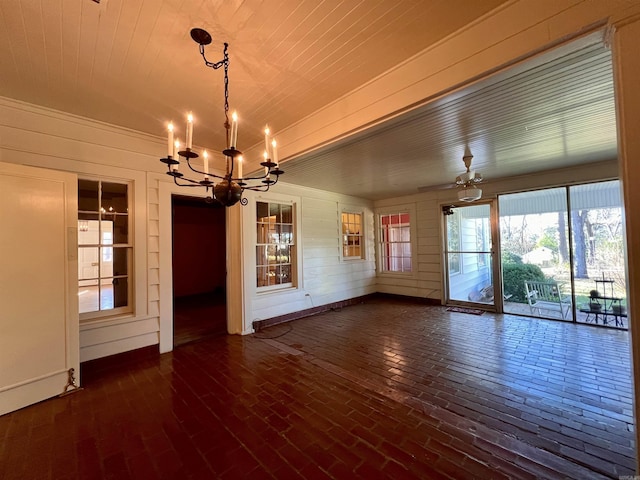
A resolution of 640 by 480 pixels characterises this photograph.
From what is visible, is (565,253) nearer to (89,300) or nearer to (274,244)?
(274,244)

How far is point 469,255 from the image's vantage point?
5.91 m

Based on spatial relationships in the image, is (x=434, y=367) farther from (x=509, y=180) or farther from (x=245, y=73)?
(x=509, y=180)

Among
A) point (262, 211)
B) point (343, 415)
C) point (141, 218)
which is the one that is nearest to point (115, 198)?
point (141, 218)

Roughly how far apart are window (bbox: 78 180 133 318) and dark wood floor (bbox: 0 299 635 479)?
751mm

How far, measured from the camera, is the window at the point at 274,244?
4695 mm

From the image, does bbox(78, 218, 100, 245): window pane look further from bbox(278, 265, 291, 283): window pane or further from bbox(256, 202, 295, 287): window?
bbox(278, 265, 291, 283): window pane

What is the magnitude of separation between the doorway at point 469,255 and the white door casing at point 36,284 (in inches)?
256

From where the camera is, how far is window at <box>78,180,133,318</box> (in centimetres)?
304

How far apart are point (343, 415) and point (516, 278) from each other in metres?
5.00

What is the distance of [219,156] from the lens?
160 inches

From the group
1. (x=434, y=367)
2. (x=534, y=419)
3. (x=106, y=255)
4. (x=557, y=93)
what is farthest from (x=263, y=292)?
(x=557, y=93)

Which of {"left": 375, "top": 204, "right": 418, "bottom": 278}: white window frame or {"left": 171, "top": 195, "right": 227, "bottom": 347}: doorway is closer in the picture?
{"left": 375, "top": 204, "right": 418, "bottom": 278}: white window frame

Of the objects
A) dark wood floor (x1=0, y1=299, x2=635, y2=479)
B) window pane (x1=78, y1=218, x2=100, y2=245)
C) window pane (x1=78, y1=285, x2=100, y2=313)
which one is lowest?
dark wood floor (x1=0, y1=299, x2=635, y2=479)

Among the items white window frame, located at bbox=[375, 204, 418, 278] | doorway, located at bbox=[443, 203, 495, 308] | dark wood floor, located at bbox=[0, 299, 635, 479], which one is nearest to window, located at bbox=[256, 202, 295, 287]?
dark wood floor, located at bbox=[0, 299, 635, 479]
